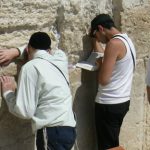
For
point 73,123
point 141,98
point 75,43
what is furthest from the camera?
point 141,98

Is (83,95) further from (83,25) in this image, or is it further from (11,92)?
(11,92)

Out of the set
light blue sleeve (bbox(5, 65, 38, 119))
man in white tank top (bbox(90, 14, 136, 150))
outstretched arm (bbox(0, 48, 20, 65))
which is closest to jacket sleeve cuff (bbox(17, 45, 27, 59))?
outstretched arm (bbox(0, 48, 20, 65))

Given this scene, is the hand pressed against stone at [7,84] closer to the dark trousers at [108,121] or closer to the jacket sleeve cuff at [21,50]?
the jacket sleeve cuff at [21,50]

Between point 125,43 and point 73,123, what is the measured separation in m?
0.93

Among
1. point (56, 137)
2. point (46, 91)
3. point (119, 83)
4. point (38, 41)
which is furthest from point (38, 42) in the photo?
point (119, 83)

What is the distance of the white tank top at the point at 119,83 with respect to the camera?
180 inches

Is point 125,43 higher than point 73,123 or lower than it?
higher

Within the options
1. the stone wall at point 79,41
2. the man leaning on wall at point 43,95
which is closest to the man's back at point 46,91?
the man leaning on wall at point 43,95

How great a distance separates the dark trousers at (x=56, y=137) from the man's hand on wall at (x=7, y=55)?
0.63 meters

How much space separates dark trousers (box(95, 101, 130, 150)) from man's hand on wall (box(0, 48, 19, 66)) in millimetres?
1047

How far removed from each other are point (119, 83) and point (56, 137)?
955mm

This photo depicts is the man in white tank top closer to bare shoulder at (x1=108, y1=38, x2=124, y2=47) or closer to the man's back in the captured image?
bare shoulder at (x1=108, y1=38, x2=124, y2=47)

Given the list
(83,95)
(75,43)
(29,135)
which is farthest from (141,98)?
(29,135)

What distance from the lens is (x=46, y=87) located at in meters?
3.90
